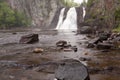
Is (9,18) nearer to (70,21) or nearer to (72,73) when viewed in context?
(70,21)

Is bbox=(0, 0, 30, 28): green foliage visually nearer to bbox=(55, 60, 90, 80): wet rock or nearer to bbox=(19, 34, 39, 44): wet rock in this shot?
bbox=(19, 34, 39, 44): wet rock

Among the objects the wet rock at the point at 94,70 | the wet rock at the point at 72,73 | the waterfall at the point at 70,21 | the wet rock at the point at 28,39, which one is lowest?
the waterfall at the point at 70,21

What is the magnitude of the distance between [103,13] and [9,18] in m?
47.2

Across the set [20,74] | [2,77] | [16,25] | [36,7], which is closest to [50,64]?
[20,74]

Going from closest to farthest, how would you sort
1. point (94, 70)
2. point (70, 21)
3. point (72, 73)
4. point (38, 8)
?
1. point (72, 73)
2. point (94, 70)
3. point (70, 21)
4. point (38, 8)

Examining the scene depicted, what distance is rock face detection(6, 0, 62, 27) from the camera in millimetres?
110375

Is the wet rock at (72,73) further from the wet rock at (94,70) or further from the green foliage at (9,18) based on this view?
the green foliage at (9,18)

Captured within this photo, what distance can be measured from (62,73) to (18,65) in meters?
4.52

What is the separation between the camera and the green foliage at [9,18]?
298 ft

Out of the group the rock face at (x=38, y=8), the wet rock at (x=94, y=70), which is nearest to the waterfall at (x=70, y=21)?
the rock face at (x=38, y=8)

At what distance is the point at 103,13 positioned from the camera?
5609cm

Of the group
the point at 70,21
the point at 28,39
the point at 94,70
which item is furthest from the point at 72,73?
the point at 70,21

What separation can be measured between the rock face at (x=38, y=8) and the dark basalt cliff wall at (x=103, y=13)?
41945 mm

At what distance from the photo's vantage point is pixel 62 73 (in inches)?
377
